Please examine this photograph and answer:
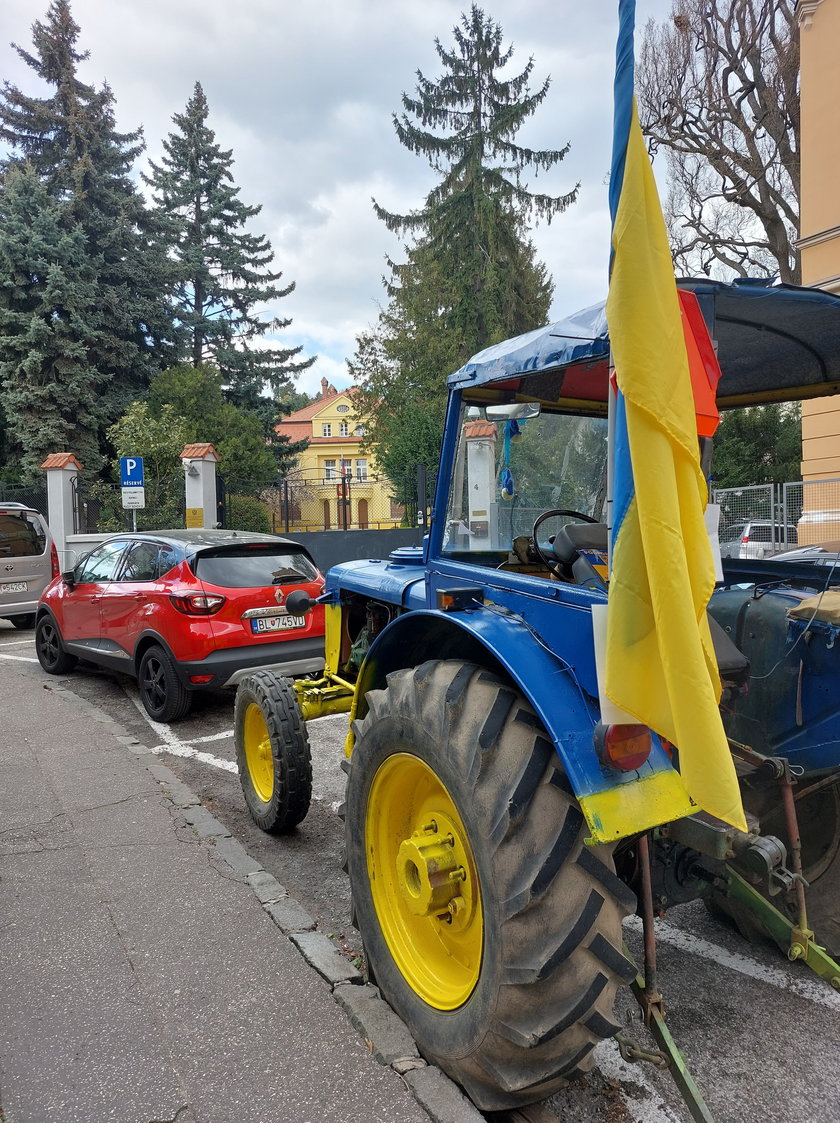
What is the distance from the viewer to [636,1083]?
2.35 meters

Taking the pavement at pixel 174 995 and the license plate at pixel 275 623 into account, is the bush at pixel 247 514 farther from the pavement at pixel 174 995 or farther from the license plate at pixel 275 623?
the pavement at pixel 174 995

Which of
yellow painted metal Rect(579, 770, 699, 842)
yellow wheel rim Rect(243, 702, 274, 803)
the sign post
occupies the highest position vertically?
the sign post

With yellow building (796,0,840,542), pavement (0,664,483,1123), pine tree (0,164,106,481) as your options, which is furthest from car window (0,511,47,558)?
pine tree (0,164,106,481)

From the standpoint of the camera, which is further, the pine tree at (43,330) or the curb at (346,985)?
the pine tree at (43,330)

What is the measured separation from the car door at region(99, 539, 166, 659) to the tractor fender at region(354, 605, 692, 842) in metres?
5.11

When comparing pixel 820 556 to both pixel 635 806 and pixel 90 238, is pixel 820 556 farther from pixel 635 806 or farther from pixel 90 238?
pixel 90 238

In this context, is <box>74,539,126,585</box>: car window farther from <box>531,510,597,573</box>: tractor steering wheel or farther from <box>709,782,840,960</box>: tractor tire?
<box>709,782,840,960</box>: tractor tire

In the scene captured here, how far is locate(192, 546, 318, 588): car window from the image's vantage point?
675 cm

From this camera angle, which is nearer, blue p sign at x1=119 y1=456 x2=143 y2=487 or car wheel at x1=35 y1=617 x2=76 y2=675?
car wheel at x1=35 y1=617 x2=76 y2=675

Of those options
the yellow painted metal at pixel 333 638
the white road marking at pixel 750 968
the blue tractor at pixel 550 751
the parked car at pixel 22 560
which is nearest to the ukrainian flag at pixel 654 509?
the blue tractor at pixel 550 751

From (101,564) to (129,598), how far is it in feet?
3.70

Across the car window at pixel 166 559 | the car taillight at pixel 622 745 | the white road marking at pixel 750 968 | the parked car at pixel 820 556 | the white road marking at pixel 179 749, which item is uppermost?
the parked car at pixel 820 556

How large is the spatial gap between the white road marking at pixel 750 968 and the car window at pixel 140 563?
538cm

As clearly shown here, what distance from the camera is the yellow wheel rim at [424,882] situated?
227cm
